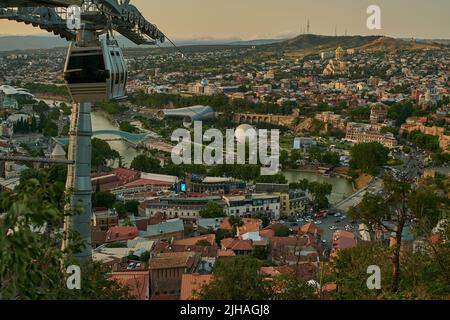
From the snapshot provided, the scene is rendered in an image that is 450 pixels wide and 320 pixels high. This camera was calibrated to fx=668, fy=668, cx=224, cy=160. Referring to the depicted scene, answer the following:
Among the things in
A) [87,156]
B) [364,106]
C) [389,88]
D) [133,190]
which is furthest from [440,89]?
[87,156]

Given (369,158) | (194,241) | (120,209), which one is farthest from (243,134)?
(194,241)

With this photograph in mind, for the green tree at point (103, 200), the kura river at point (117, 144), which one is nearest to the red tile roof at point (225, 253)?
the green tree at point (103, 200)

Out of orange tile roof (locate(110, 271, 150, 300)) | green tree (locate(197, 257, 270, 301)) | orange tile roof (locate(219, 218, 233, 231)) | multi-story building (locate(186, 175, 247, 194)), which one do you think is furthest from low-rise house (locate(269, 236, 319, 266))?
green tree (locate(197, 257, 270, 301))

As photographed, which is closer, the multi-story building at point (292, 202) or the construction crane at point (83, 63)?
the construction crane at point (83, 63)

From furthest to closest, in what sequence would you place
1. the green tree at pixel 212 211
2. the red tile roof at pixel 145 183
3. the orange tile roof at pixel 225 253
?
the red tile roof at pixel 145 183
the green tree at pixel 212 211
the orange tile roof at pixel 225 253

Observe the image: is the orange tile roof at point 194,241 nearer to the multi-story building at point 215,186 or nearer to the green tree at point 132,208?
the green tree at point 132,208

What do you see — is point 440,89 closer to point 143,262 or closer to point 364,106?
point 364,106

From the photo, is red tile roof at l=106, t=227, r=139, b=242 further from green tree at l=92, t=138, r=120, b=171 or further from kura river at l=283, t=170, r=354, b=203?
green tree at l=92, t=138, r=120, b=171
